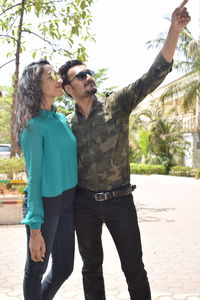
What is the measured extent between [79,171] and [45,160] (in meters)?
0.37

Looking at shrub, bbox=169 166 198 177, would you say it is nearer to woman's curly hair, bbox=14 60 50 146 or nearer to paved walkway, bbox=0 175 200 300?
paved walkway, bbox=0 175 200 300

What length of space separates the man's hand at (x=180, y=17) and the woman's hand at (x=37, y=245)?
1.53 m

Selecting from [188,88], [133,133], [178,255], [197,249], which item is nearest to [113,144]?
[178,255]

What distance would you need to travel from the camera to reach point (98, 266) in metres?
3.06

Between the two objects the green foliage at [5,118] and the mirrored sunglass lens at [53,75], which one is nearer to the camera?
the mirrored sunglass lens at [53,75]

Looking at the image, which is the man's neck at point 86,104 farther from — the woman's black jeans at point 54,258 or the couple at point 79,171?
the woman's black jeans at point 54,258

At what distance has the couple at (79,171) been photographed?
2.60 metres

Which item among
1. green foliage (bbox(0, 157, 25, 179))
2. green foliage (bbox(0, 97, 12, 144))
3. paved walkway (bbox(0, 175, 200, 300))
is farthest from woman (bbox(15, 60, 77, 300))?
green foliage (bbox(0, 97, 12, 144))

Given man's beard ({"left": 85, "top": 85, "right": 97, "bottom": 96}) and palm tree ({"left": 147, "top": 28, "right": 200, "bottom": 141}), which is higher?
palm tree ({"left": 147, "top": 28, "right": 200, "bottom": 141})

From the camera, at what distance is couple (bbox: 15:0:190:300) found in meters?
2.60

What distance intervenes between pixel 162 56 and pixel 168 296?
97.1 inches

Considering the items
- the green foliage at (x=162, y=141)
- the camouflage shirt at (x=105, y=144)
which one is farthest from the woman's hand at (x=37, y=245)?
the green foliage at (x=162, y=141)

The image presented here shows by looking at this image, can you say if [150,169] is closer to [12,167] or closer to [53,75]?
[12,167]

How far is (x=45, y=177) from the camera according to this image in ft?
8.65
